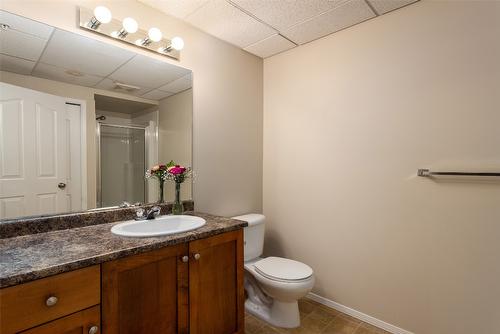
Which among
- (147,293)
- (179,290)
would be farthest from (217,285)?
(147,293)

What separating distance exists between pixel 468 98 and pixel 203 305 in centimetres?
191

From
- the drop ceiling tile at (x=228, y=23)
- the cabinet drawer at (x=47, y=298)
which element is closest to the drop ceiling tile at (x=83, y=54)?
the drop ceiling tile at (x=228, y=23)

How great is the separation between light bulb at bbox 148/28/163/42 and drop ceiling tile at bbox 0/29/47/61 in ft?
1.84

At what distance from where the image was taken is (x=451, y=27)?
1.56 m

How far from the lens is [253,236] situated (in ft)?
7.10

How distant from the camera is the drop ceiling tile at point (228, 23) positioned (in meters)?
1.75

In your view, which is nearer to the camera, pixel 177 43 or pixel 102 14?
pixel 102 14

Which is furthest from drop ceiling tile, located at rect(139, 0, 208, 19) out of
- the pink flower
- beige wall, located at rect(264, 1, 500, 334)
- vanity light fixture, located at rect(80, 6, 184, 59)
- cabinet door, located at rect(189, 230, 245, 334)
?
cabinet door, located at rect(189, 230, 245, 334)

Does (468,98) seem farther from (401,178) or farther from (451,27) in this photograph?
(401,178)

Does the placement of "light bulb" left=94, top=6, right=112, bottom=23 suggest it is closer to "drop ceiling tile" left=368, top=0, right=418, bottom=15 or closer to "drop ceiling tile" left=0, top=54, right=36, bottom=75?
"drop ceiling tile" left=0, top=54, right=36, bottom=75

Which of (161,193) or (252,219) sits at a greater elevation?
(161,193)

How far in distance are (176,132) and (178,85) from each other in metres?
0.35

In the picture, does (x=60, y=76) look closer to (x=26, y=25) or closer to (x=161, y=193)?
(x=26, y=25)

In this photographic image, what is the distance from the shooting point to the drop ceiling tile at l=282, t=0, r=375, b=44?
1.74 meters
